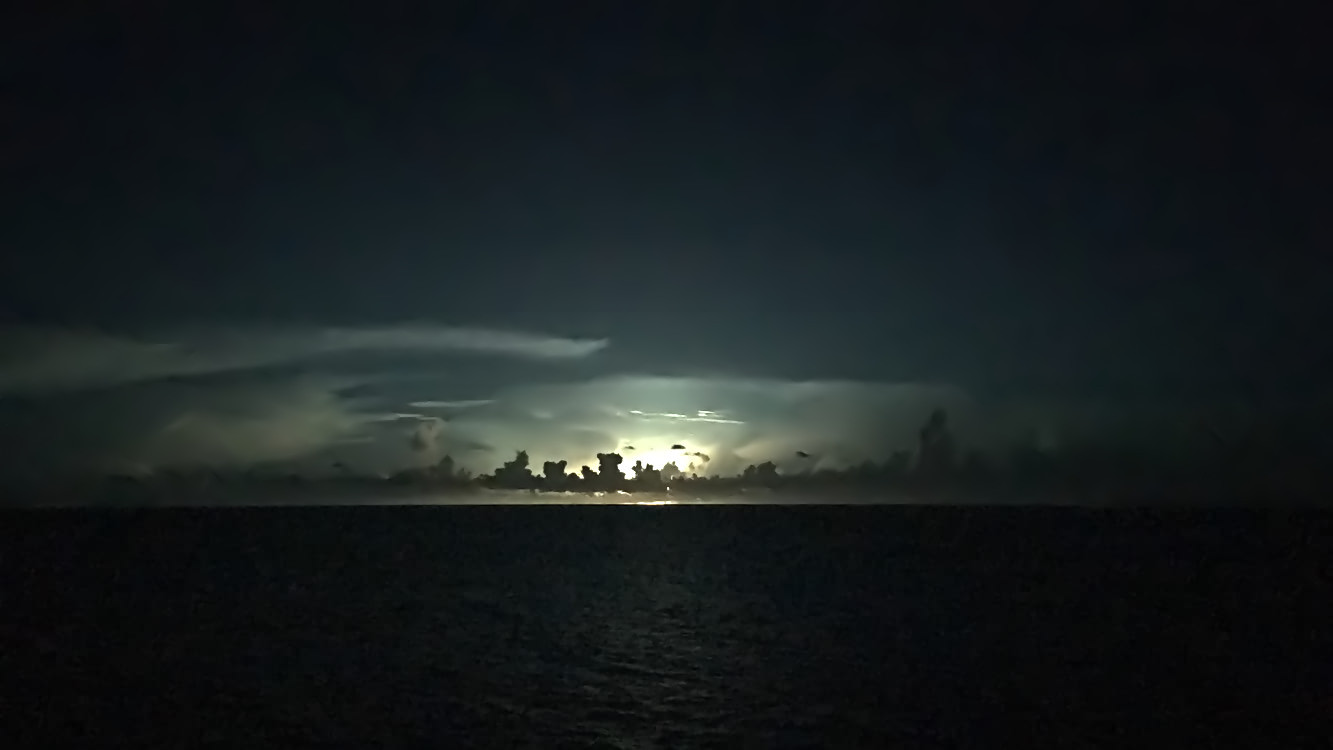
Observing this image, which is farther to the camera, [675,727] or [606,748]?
[675,727]

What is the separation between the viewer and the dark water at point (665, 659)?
1588 inches

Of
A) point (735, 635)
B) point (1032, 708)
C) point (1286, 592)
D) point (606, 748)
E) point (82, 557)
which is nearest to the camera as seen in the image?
point (606, 748)

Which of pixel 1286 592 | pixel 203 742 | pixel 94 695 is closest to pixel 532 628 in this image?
pixel 94 695

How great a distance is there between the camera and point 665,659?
59000 mm

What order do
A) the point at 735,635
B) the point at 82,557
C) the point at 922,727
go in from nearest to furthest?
1. the point at 922,727
2. the point at 735,635
3. the point at 82,557

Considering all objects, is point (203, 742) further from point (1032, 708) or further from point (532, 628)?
point (532, 628)

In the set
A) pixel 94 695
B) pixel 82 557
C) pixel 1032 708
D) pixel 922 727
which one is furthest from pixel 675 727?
pixel 82 557

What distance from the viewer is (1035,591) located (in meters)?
103

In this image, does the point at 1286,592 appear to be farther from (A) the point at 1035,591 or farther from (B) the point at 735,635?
(B) the point at 735,635

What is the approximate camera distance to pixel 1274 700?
152 feet

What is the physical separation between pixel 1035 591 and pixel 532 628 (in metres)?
52.3

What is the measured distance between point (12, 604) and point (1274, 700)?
3384 inches

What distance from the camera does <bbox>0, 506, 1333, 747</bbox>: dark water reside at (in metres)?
40.3

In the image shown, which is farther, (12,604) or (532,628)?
(12,604)
